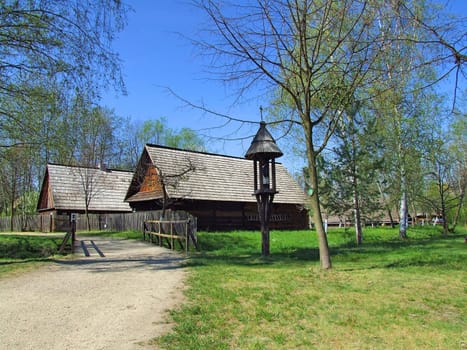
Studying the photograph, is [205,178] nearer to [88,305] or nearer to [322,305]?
[88,305]

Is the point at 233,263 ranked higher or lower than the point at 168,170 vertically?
lower

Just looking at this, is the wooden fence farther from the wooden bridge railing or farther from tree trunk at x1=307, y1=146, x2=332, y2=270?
tree trunk at x1=307, y1=146, x2=332, y2=270

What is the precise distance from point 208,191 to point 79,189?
1566 cm

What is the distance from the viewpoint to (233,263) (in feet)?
40.7

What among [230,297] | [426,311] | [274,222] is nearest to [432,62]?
[426,311]

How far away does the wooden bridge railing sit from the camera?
50.7ft

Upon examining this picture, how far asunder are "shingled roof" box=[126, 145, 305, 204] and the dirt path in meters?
12.3

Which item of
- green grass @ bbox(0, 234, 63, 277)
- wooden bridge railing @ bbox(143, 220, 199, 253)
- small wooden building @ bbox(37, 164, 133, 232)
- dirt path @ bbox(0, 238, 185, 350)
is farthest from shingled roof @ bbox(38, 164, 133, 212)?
dirt path @ bbox(0, 238, 185, 350)

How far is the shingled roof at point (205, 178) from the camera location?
24453 millimetres

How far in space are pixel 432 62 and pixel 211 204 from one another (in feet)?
71.3

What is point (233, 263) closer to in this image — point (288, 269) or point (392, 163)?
point (288, 269)

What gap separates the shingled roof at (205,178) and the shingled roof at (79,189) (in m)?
7.34

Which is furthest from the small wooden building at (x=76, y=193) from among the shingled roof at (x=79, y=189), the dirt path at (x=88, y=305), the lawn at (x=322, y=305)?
the dirt path at (x=88, y=305)

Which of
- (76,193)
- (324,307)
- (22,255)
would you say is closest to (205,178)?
(22,255)
